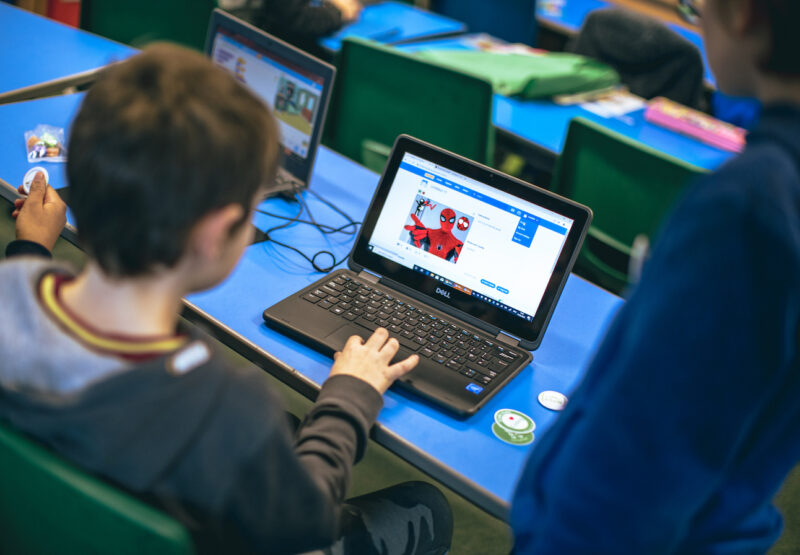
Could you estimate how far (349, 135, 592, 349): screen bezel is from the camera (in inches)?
50.7

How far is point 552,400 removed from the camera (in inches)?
49.5

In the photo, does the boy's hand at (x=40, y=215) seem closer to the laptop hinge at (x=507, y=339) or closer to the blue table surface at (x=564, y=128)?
the laptop hinge at (x=507, y=339)

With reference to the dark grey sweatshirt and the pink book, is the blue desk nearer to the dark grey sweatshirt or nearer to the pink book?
the dark grey sweatshirt

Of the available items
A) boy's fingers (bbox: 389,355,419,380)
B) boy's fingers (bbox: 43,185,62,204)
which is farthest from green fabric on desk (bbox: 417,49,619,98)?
boy's fingers (bbox: 389,355,419,380)

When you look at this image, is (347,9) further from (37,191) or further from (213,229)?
(213,229)

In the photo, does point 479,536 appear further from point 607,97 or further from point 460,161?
point 607,97

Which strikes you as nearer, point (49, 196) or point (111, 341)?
point (111, 341)

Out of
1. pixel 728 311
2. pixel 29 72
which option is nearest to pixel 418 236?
pixel 728 311

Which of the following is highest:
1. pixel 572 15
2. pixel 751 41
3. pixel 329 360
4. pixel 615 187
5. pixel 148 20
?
pixel 751 41

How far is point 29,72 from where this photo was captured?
215cm

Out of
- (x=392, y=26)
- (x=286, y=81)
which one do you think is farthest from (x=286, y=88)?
(x=392, y=26)

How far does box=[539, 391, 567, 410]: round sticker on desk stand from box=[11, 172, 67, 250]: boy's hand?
3.12 ft

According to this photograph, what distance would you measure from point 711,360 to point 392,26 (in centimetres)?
298

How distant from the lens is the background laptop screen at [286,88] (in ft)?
5.52
